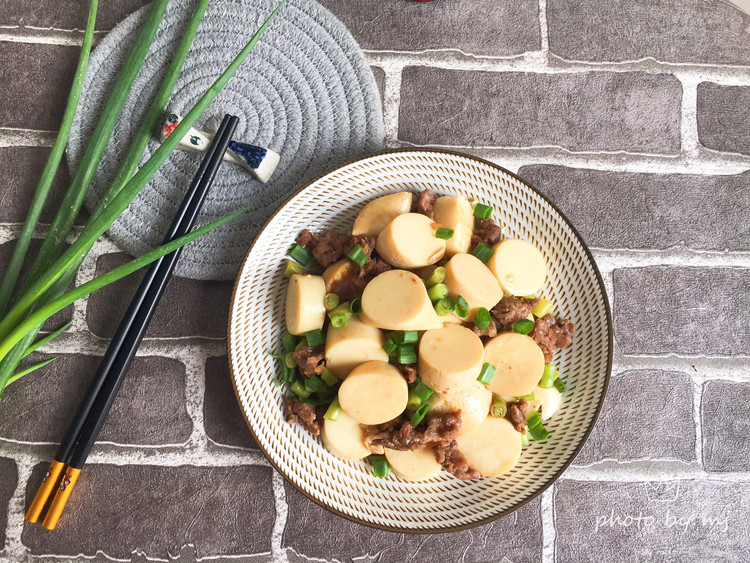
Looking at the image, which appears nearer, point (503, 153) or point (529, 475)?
point (529, 475)

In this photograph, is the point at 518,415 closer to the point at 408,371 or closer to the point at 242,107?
the point at 408,371

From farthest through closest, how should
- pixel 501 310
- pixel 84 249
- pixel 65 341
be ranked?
pixel 65 341 → pixel 501 310 → pixel 84 249

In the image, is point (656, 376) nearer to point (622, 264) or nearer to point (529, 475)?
point (622, 264)

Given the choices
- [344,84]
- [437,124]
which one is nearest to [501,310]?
[437,124]

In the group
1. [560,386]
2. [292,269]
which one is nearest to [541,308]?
[560,386]

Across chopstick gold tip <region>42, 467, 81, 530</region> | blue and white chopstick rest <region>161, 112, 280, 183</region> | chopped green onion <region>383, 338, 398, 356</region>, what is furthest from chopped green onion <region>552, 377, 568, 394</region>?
chopstick gold tip <region>42, 467, 81, 530</region>

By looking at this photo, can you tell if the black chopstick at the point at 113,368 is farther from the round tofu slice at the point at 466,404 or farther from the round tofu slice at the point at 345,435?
the round tofu slice at the point at 466,404

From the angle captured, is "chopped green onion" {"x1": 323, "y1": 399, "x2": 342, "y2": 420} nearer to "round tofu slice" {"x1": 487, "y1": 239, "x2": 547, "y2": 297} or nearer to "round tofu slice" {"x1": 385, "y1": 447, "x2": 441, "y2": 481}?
"round tofu slice" {"x1": 385, "y1": 447, "x2": 441, "y2": 481}

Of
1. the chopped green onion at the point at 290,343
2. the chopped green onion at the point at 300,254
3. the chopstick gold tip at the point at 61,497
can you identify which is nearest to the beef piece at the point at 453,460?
the chopped green onion at the point at 290,343
